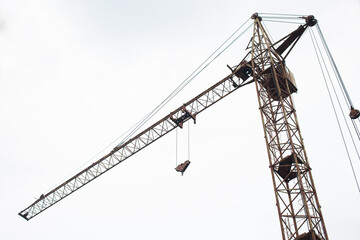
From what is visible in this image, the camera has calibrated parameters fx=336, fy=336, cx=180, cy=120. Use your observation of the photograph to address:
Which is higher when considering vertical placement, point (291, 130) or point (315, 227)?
point (291, 130)

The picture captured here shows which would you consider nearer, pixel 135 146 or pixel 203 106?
pixel 203 106

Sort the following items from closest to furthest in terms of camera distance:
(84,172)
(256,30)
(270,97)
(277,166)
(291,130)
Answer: (277,166) → (291,130) → (270,97) → (256,30) → (84,172)

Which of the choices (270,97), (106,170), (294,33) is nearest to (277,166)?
(270,97)

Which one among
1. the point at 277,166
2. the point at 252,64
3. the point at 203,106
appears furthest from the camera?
the point at 203,106

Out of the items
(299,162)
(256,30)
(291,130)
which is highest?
(256,30)

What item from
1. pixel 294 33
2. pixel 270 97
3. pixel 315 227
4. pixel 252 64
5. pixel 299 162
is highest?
pixel 294 33

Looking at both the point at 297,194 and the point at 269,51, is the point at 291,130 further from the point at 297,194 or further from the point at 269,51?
the point at 269,51

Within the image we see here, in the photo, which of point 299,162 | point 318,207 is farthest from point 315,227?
point 299,162

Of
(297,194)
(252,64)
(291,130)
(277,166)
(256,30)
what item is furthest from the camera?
(256,30)

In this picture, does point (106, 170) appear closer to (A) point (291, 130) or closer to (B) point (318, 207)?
(A) point (291, 130)

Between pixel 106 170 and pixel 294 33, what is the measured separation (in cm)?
2008

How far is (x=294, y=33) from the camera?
23812mm

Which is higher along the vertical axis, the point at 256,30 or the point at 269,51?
the point at 256,30

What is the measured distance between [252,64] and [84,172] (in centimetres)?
1928
